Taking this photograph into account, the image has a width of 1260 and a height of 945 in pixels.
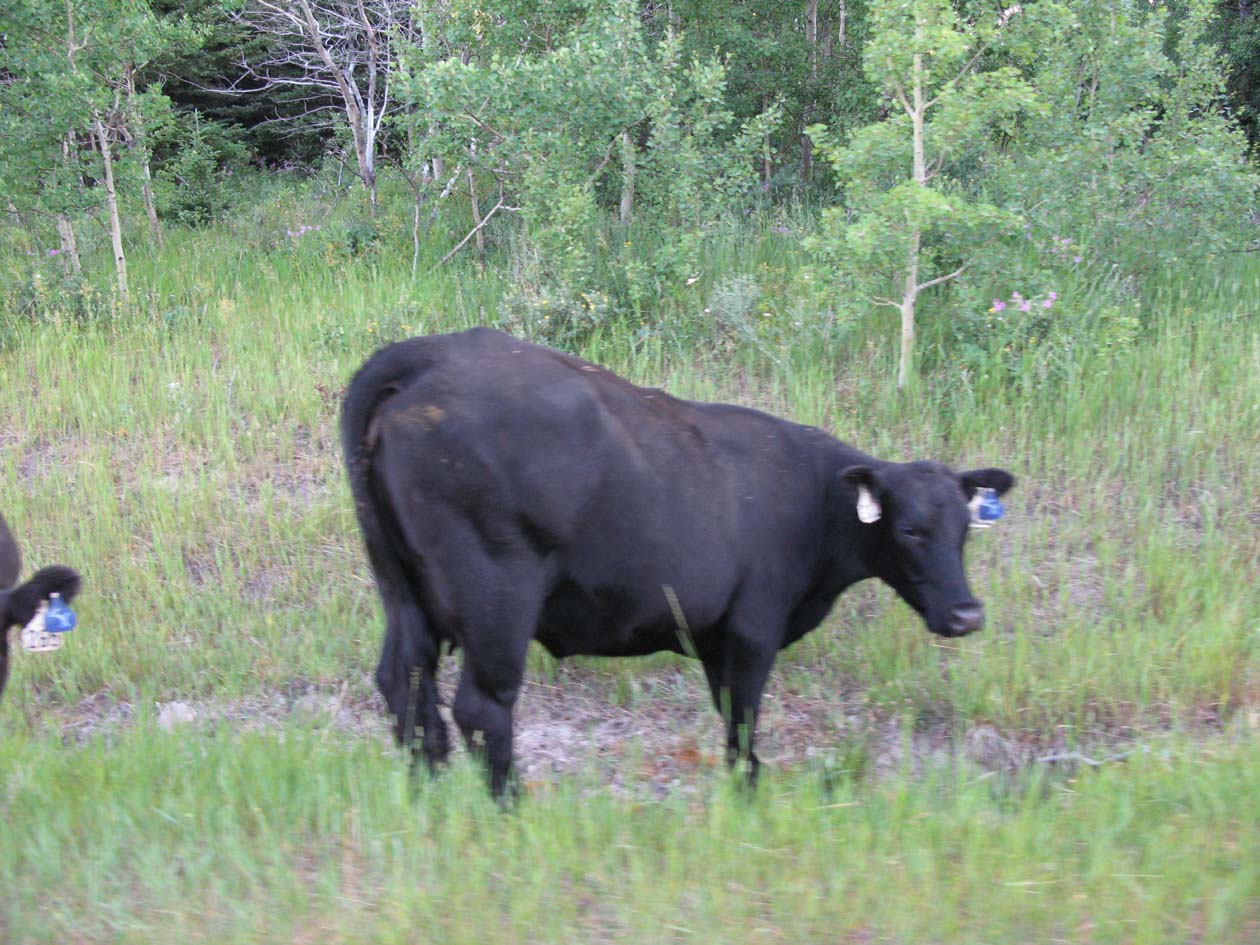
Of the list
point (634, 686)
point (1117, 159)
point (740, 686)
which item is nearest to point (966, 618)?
point (740, 686)

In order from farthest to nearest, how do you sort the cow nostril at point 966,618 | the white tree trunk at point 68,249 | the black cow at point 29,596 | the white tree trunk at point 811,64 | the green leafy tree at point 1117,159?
1. the white tree trunk at point 811,64
2. the white tree trunk at point 68,249
3. the green leafy tree at point 1117,159
4. the cow nostril at point 966,618
5. the black cow at point 29,596

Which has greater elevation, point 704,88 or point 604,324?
point 704,88

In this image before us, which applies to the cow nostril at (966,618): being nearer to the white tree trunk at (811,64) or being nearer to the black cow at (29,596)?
the black cow at (29,596)

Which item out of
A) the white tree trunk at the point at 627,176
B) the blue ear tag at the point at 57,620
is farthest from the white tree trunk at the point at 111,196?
the blue ear tag at the point at 57,620

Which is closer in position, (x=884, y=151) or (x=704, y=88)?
(x=884, y=151)

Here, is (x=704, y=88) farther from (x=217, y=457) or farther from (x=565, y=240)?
(x=217, y=457)

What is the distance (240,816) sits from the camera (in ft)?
12.5

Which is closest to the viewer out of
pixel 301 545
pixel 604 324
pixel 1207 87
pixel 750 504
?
pixel 750 504

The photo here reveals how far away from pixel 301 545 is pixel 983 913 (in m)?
4.67

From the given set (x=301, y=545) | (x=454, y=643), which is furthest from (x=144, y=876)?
(x=301, y=545)

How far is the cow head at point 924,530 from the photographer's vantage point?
4.62 metres

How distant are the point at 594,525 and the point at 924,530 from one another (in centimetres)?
144

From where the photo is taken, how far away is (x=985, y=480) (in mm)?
4977

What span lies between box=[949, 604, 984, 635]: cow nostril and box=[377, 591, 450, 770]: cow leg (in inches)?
82.6
